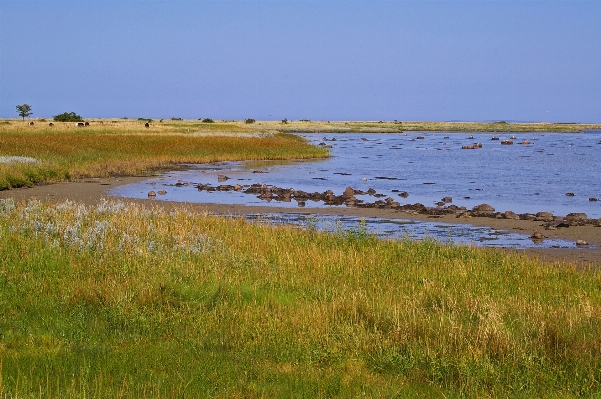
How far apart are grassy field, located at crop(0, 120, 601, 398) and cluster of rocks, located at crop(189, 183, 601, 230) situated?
365 inches

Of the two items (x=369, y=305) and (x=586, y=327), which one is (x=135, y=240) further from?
(x=586, y=327)

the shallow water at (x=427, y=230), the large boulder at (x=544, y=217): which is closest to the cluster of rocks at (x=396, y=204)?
the large boulder at (x=544, y=217)

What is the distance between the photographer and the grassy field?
23.2 feet

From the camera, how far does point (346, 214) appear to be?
988 inches

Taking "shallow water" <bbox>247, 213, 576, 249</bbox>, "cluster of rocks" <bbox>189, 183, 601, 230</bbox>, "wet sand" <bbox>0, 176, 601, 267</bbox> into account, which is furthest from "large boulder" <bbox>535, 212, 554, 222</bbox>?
"shallow water" <bbox>247, 213, 576, 249</bbox>

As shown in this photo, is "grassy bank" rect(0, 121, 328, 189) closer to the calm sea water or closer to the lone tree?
the calm sea water

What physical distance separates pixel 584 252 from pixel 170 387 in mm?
13672

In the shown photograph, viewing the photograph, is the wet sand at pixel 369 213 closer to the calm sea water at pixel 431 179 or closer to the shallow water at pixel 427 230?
the shallow water at pixel 427 230

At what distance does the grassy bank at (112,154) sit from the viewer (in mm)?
33344

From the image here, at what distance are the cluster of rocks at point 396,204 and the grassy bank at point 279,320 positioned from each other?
9.69 meters

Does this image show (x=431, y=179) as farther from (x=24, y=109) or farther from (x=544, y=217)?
(x=24, y=109)

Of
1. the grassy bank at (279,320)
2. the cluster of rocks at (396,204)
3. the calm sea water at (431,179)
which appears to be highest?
the grassy bank at (279,320)

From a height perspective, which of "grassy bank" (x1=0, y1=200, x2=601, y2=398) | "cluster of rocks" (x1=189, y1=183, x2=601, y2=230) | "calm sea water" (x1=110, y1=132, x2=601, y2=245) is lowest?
"calm sea water" (x1=110, y1=132, x2=601, y2=245)

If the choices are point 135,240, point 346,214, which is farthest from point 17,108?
point 135,240
